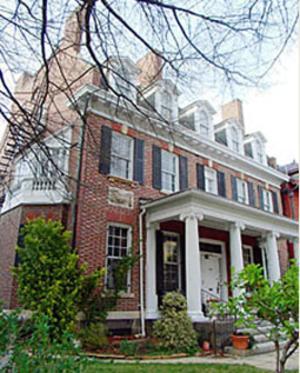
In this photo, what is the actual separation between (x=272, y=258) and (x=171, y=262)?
3835mm

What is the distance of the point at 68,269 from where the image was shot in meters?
7.96

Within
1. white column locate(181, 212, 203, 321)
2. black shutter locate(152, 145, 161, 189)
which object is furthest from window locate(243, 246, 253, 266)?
white column locate(181, 212, 203, 321)

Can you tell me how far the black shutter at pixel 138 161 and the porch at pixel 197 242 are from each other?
1.05 metres

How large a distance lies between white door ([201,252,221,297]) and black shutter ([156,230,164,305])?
233 centimetres

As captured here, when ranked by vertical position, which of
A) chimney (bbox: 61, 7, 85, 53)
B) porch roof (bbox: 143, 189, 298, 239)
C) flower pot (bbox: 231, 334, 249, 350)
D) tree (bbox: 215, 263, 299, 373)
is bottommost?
flower pot (bbox: 231, 334, 249, 350)

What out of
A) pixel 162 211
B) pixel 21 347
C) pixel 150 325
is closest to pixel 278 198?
pixel 162 211

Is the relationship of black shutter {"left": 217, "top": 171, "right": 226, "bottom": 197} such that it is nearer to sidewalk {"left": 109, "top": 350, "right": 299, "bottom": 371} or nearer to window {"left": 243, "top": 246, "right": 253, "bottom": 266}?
window {"left": 243, "top": 246, "right": 253, "bottom": 266}

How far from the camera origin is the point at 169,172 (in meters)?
12.2

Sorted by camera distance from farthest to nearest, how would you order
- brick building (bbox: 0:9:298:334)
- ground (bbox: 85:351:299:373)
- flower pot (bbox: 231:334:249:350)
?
brick building (bbox: 0:9:298:334)
flower pot (bbox: 231:334:249:350)
ground (bbox: 85:351:299:373)

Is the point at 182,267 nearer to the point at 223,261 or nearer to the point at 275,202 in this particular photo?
the point at 223,261

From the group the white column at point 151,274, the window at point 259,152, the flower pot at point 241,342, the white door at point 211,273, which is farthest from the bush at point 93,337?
the window at point 259,152

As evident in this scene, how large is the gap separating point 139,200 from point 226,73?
737 centimetres

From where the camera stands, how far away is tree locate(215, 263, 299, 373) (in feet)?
13.2

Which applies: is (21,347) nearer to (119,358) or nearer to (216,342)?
(119,358)
